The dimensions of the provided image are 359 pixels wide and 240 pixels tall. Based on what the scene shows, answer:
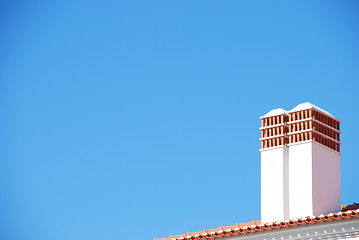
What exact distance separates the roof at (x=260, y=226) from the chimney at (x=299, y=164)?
2.53ft

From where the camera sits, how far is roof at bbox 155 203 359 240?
23.3 meters

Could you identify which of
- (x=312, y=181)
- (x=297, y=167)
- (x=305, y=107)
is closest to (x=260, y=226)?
(x=312, y=181)

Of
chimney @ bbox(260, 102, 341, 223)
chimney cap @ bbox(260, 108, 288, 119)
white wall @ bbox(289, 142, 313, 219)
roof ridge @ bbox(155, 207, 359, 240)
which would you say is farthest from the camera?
chimney cap @ bbox(260, 108, 288, 119)

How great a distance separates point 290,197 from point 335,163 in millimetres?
1985

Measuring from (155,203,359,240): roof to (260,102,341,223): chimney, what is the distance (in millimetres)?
771

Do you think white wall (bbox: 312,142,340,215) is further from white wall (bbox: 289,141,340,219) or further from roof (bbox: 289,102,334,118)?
roof (bbox: 289,102,334,118)

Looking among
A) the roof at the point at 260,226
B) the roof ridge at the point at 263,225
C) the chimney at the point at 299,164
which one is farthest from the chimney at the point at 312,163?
the roof ridge at the point at 263,225

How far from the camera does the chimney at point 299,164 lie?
88.1 ft

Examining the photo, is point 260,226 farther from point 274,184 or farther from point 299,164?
point 299,164

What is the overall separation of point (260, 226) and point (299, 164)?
3.35m

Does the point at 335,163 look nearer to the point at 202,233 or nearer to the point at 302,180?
the point at 302,180

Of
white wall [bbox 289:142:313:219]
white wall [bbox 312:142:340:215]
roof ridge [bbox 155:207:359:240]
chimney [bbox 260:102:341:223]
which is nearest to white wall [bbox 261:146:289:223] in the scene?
chimney [bbox 260:102:341:223]

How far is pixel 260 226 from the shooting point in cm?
2462

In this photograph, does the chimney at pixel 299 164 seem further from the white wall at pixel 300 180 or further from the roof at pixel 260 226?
the roof at pixel 260 226
